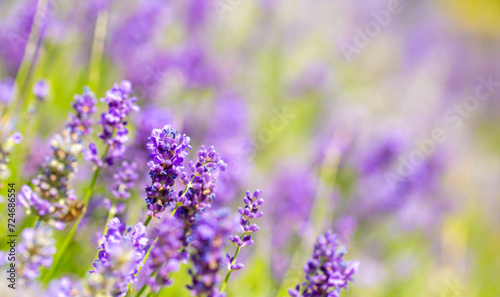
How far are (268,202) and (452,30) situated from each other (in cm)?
872

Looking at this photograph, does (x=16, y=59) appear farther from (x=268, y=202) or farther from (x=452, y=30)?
(x=452, y=30)

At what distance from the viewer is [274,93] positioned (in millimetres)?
4680

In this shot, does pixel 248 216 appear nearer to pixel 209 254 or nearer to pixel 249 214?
pixel 249 214

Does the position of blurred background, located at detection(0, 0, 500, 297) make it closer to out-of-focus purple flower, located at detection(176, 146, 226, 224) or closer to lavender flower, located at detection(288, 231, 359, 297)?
out-of-focus purple flower, located at detection(176, 146, 226, 224)

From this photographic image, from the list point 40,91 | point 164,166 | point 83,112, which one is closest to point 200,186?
point 164,166

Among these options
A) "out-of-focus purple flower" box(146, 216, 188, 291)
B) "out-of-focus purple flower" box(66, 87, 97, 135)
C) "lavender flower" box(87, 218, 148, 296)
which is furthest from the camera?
"out-of-focus purple flower" box(66, 87, 97, 135)

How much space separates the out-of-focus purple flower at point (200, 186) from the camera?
113cm

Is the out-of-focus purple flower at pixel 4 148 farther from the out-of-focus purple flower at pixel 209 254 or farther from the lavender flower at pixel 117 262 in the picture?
the out-of-focus purple flower at pixel 209 254

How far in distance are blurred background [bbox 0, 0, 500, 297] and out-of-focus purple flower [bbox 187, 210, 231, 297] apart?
45 cm

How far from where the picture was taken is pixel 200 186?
3.73ft

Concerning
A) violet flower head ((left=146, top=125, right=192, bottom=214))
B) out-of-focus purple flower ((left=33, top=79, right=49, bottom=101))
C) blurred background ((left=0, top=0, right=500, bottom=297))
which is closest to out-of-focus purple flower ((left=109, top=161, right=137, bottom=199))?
violet flower head ((left=146, top=125, right=192, bottom=214))

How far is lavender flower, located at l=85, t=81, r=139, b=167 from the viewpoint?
121 centimetres

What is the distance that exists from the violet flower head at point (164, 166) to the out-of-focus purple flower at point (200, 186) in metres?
0.03

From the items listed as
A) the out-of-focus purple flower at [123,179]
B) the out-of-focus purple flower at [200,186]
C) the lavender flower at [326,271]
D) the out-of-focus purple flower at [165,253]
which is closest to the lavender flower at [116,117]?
the out-of-focus purple flower at [123,179]
